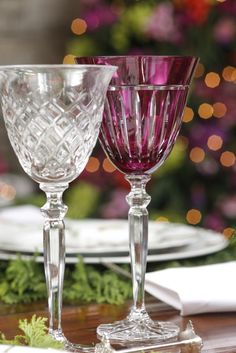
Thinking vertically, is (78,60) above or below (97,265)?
above

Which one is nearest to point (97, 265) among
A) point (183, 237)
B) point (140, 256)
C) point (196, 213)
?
point (183, 237)

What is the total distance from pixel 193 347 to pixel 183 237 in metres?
0.46

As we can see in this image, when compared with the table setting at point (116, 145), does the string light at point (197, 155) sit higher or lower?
lower

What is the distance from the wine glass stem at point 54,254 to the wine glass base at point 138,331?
64 mm

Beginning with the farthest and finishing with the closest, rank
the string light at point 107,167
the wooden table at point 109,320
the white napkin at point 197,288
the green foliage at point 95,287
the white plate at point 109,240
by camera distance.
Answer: the string light at point 107,167, the white plate at point 109,240, the green foliage at point 95,287, the white napkin at point 197,288, the wooden table at point 109,320

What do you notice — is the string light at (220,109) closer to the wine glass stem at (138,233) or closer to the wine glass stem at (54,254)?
the wine glass stem at (138,233)

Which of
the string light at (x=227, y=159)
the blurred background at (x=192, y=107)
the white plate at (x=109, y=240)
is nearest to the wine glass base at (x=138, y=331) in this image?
the white plate at (x=109, y=240)

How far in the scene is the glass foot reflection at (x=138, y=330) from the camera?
3.36ft

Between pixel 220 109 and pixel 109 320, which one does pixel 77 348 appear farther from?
pixel 220 109

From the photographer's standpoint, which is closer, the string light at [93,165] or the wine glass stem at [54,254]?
the wine glass stem at [54,254]

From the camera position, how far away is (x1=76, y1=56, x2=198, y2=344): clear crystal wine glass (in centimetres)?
105

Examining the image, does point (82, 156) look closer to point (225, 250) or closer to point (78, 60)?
point (78, 60)

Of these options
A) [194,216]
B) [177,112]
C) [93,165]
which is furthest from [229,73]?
[177,112]

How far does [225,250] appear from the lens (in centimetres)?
146
